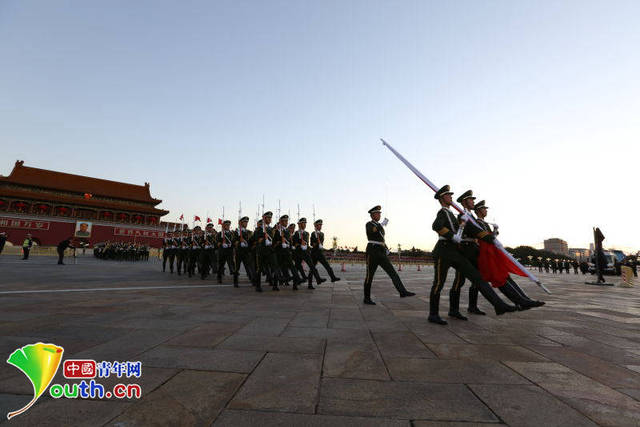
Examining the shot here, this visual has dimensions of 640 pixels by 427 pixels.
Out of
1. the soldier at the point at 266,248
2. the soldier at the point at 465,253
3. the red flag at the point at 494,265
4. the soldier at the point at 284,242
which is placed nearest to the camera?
the red flag at the point at 494,265

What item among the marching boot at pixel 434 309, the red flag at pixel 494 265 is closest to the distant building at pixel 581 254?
the red flag at pixel 494 265

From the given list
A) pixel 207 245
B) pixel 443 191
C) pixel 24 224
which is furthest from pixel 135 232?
pixel 443 191

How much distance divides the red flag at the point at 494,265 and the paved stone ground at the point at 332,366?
68 centimetres

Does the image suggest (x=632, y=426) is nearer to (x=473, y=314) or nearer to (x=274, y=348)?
(x=274, y=348)

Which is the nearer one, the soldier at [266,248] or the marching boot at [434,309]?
the marching boot at [434,309]

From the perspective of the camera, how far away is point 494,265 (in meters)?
4.76

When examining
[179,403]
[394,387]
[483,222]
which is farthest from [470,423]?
[483,222]

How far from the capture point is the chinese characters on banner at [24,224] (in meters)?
39.2

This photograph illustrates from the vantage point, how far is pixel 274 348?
2984mm

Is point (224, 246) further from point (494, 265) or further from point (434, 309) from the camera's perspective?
point (494, 265)

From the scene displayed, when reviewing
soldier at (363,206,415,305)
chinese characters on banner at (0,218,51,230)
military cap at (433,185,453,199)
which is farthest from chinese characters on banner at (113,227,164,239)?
military cap at (433,185,453,199)

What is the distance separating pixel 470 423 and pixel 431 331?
2331 mm

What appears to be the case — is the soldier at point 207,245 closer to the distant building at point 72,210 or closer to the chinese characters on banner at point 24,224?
the distant building at point 72,210

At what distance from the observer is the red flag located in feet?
15.1
